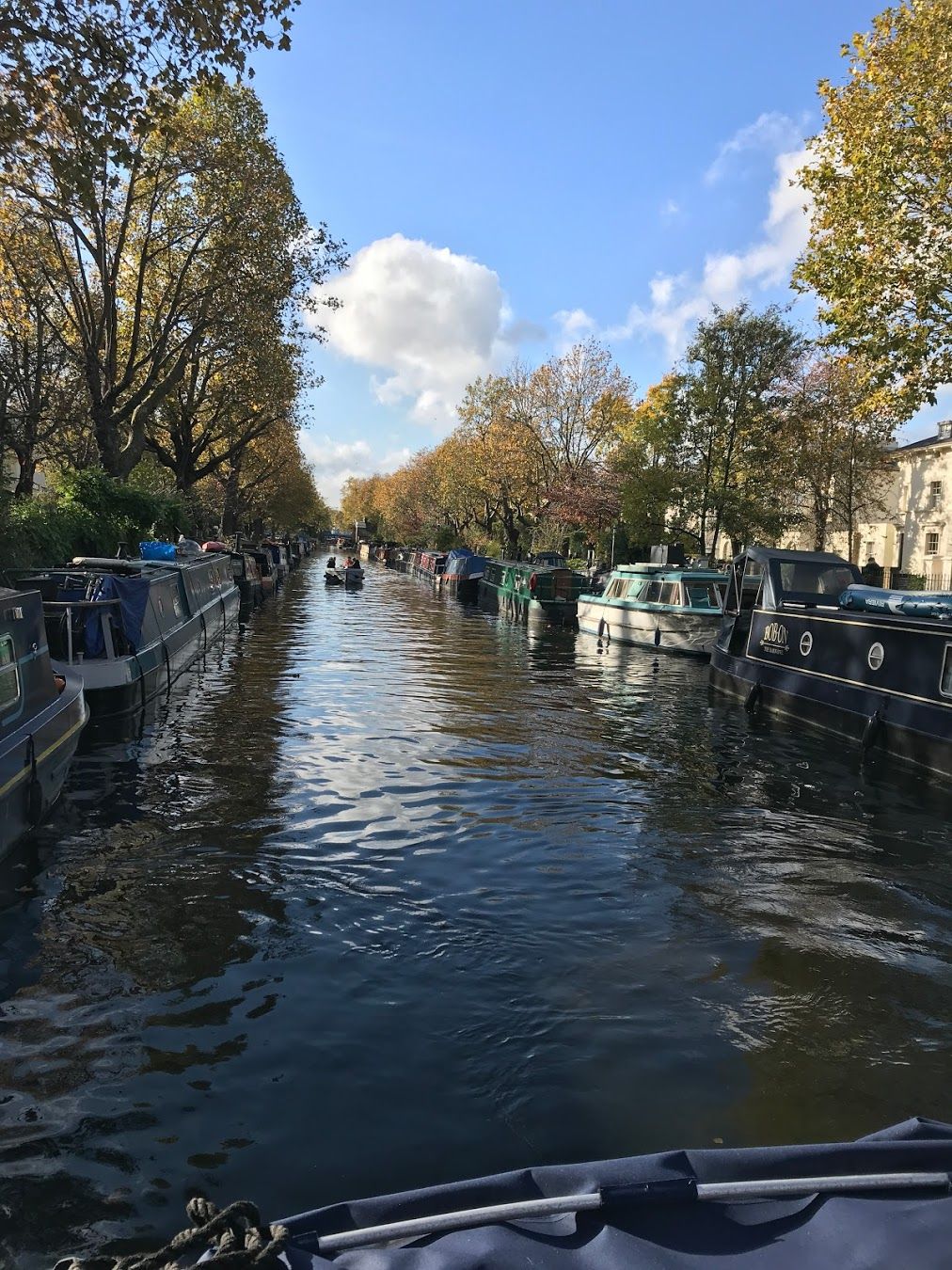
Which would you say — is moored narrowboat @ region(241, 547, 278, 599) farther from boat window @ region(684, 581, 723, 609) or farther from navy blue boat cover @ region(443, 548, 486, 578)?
boat window @ region(684, 581, 723, 609)

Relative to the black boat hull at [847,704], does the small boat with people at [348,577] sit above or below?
above

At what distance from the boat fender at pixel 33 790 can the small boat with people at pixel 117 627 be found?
4087 millimetres

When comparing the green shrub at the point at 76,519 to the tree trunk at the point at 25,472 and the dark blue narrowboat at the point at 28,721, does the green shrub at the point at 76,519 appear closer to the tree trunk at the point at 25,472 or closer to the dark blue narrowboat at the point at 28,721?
the tree trunk at the point at 25,472

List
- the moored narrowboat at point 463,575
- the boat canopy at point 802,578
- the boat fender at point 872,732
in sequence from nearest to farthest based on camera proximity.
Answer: the boat fender at point 872,732
the boat canopy at point 802,578
the moored narrowboat at point 463,575

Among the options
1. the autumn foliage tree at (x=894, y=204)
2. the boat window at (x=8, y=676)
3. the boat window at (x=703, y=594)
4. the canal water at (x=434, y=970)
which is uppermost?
the autumn foliage tree at (x=894, y=204)

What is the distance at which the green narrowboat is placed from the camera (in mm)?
30359

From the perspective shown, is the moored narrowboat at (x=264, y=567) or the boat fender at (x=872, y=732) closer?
the boat fender at (x=872, y=732)

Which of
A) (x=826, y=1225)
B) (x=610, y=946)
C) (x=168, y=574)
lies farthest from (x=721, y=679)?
(x=826, y=1225)

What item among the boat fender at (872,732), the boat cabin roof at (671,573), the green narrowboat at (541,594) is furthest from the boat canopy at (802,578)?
the green narrowboat at (541,594)

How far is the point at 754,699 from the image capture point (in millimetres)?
15453

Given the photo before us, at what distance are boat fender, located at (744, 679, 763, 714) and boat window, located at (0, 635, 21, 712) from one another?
1182 cm

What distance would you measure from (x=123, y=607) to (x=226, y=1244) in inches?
464

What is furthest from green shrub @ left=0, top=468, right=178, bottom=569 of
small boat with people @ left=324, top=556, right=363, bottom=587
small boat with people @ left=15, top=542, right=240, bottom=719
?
small boat with people @ left=324, top=556, right=363, bottom=587

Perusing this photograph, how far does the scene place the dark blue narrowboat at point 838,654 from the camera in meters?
11.2
